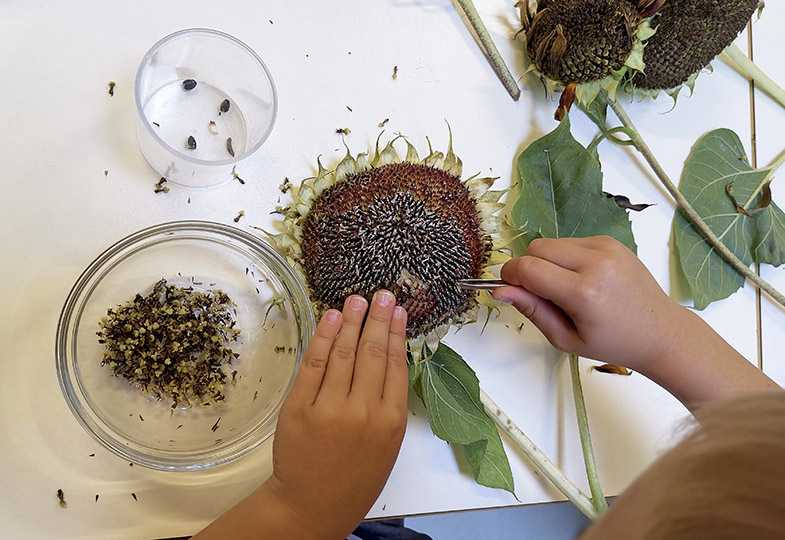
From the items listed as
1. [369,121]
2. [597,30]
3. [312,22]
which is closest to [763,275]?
[597,30]

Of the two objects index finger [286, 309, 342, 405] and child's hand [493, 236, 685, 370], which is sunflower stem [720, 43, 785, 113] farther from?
index finger [286, 309, 342, 405]

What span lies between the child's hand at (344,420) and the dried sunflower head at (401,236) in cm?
2

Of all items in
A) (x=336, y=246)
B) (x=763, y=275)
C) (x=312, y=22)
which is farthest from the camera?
(x=763, y=275)

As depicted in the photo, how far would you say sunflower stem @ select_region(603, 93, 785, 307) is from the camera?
0.77 m

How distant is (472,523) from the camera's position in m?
1.08

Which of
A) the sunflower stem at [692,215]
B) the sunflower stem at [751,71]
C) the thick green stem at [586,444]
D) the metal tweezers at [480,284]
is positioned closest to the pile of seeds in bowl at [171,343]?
the metal tweezers at [480,284]

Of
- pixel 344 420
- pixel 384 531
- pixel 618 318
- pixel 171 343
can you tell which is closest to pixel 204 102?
pixel 171 343

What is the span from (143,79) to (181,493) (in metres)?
0.42

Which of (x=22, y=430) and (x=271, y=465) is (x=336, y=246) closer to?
(x=271, y=465)

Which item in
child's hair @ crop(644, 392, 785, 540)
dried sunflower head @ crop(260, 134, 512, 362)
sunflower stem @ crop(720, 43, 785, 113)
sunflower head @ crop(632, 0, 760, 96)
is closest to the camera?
child's hair @ crop(644, 392, 785, 540)

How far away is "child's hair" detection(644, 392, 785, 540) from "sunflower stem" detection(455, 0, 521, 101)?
0.49 meters

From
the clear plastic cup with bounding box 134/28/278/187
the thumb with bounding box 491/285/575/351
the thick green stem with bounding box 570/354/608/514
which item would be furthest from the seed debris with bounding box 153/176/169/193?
the thick green stem with bounding box 570/354/608/514

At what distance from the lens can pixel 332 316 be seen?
636 mm

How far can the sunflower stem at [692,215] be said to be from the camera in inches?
30.4
